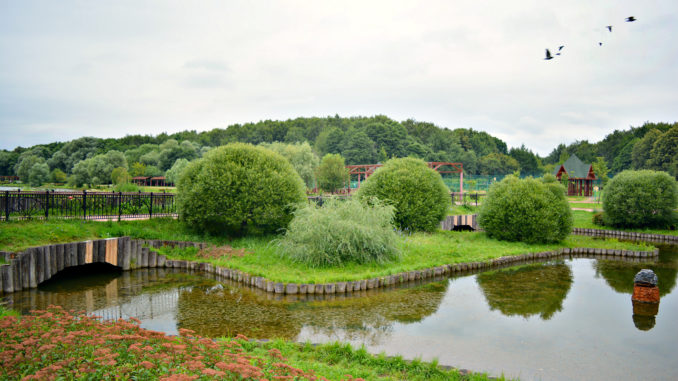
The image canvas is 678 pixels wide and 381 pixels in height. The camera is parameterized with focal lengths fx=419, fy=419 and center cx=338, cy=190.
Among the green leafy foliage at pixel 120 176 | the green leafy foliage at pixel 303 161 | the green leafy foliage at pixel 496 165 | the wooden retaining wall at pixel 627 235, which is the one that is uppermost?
the green leafy foliage at pixel 496 165

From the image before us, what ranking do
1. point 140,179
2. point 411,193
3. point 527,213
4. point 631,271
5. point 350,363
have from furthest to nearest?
point 140,179, point 411,193, point 527,213, point 631,271, point 350,363

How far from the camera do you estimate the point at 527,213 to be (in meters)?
17.5

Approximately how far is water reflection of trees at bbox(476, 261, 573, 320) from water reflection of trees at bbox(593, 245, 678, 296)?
120 cm

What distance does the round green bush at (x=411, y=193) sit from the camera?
1859 cm

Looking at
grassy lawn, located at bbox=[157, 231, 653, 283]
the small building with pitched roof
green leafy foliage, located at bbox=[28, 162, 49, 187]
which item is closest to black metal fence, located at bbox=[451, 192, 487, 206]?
grassy lawn, located at bbox=[157, 231, 653, 283]

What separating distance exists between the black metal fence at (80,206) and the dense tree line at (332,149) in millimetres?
28321

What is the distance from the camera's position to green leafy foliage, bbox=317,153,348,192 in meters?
42.3

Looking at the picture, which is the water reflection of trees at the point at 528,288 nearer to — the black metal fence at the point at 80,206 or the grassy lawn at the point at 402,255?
the grassy lawn at the point at 402,255

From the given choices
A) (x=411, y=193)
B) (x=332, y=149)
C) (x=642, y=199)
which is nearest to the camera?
(x=411, y=193)

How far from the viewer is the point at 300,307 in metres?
9.86

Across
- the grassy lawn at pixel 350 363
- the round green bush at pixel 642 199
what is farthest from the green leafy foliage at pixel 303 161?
the grassy lawn at pixel 350 363

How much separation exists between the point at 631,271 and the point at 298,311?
1245cm

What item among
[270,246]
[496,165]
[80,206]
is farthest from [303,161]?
[496,165]

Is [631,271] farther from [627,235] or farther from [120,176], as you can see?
[120,176]
